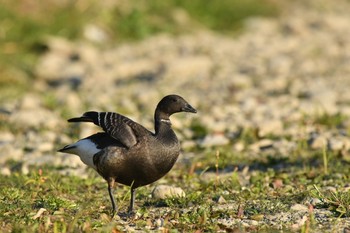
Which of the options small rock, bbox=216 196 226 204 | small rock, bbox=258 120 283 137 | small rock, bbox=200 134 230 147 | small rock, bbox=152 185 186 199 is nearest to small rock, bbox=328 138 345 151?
small rock, bbox=258 120 283 137

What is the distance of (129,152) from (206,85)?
865 cm

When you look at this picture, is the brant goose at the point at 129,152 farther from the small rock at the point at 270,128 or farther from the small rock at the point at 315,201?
the small rock at the point at 270,128

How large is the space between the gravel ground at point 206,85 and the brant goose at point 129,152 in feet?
3.96

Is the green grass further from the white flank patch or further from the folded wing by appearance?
the folded wing

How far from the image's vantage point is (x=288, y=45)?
2062 centimetres

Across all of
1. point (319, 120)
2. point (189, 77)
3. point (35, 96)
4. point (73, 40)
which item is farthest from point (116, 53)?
point (319, 120)

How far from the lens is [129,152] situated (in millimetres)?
7070

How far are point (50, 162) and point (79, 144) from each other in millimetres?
2419

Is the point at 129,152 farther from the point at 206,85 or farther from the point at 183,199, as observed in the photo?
the point at 206,85

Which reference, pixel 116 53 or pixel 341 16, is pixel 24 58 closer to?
pixel 116 53

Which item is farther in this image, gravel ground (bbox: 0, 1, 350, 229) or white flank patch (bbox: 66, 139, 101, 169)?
gravel ground (bbox: 0, 1, 350, 229)

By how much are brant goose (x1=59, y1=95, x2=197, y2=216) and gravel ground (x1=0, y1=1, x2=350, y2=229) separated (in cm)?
121

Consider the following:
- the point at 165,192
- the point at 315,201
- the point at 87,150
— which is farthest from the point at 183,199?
the point at 315,201

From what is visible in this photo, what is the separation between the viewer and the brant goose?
7.06 meters
